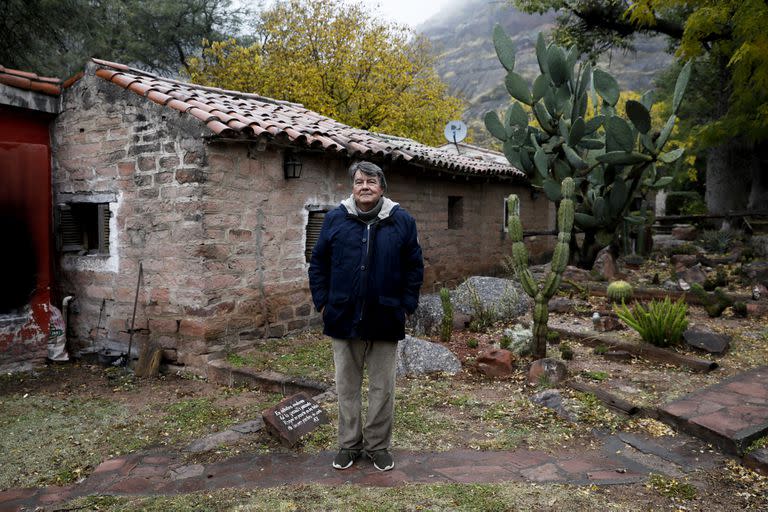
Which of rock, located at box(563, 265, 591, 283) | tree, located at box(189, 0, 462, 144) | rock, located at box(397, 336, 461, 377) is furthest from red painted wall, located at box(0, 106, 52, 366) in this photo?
tree, located at box(189, 0, 462, 144)

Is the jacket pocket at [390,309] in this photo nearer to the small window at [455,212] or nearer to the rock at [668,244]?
the small window at [455,212]

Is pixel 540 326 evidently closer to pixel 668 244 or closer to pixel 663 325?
pixel 663 325

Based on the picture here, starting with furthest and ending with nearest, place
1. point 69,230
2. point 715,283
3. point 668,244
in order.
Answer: point 668,244, point 715,283, point 69,230

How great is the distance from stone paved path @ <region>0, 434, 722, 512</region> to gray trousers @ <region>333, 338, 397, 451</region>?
20cm

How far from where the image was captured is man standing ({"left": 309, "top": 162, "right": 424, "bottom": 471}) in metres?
2.97

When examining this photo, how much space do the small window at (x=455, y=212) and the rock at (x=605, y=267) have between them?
8.76ft

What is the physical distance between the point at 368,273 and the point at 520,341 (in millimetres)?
2906

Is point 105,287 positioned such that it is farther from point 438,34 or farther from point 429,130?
point 438,34

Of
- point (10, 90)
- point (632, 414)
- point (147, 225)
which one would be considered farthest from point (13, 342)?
point (632, 414)

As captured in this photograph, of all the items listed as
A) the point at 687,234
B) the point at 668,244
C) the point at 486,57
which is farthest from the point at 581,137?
the point at 486,57

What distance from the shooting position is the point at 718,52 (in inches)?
410

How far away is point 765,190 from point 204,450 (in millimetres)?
19424

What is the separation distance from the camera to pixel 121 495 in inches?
119

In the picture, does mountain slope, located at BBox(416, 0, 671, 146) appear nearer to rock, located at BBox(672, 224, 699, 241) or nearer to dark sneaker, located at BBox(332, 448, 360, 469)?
rock, located at BBox(672, 224, 699, 241)
